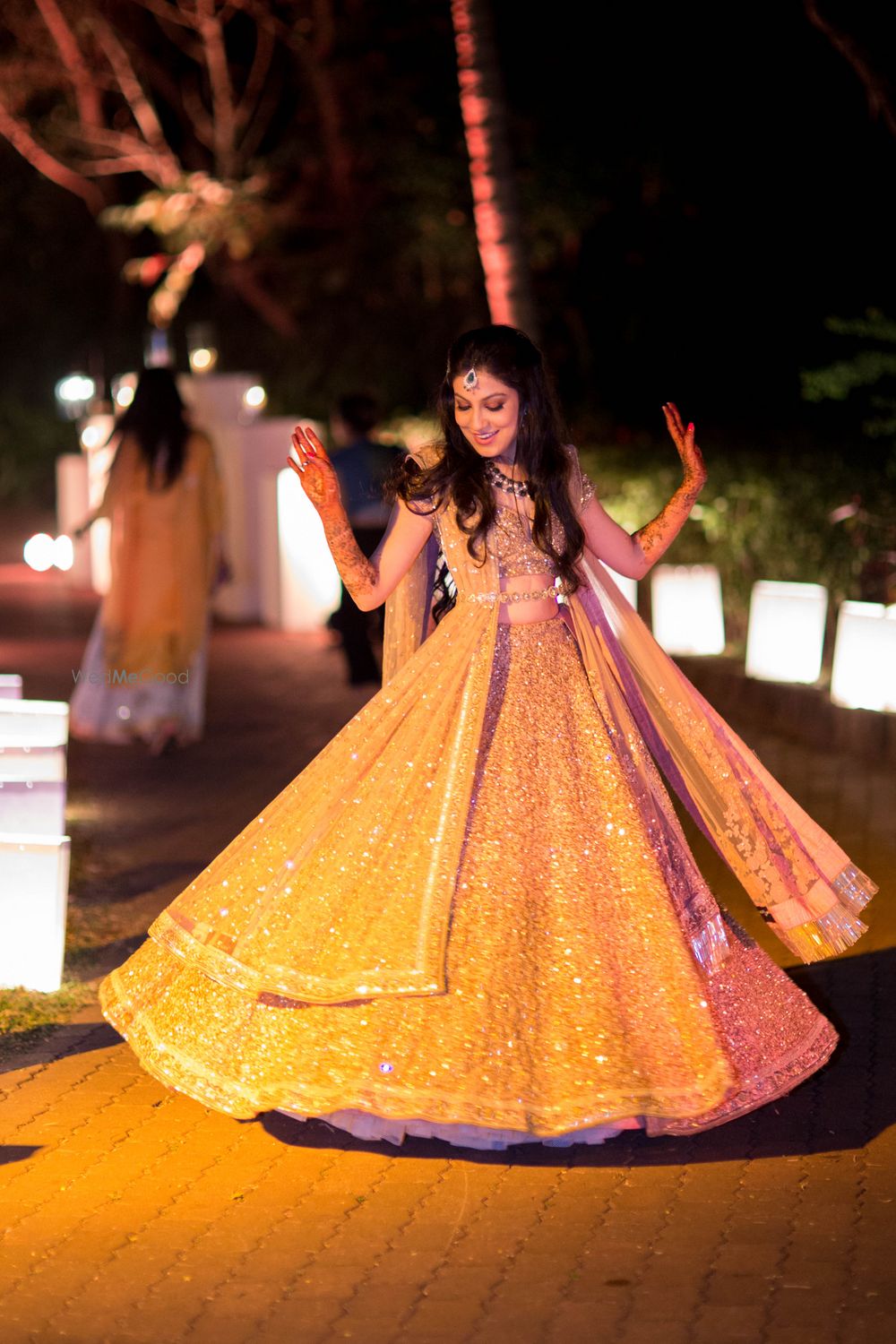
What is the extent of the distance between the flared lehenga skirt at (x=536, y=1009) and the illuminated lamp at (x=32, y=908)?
120 centimetres

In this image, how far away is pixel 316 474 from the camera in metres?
5.02

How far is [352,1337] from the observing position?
3939 mm

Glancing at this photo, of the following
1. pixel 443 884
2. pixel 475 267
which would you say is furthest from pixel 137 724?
pixel 475 267

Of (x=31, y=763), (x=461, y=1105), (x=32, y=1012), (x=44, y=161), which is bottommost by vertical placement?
(x=32, y=1012)

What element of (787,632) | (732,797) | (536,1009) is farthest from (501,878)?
(787,632)

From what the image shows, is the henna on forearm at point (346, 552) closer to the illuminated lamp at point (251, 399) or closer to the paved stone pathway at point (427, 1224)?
the paved stone pathway at point (427, 1224)

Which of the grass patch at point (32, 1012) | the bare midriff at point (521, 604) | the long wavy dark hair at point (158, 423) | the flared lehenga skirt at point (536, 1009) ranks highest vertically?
the long wavy dark hair at point (158, 423)

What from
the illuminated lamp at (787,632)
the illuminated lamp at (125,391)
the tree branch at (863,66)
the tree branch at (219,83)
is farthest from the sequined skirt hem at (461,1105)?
the tree branch at (219,83)

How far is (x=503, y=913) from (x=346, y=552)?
989 mm

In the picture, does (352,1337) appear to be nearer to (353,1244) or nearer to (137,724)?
(353,1244)

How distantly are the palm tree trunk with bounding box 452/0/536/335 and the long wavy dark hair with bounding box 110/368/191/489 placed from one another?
4.63m

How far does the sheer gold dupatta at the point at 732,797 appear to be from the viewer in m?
5.20

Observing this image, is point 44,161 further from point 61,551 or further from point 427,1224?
point 427,1224

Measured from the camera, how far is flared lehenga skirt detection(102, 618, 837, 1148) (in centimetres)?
465
